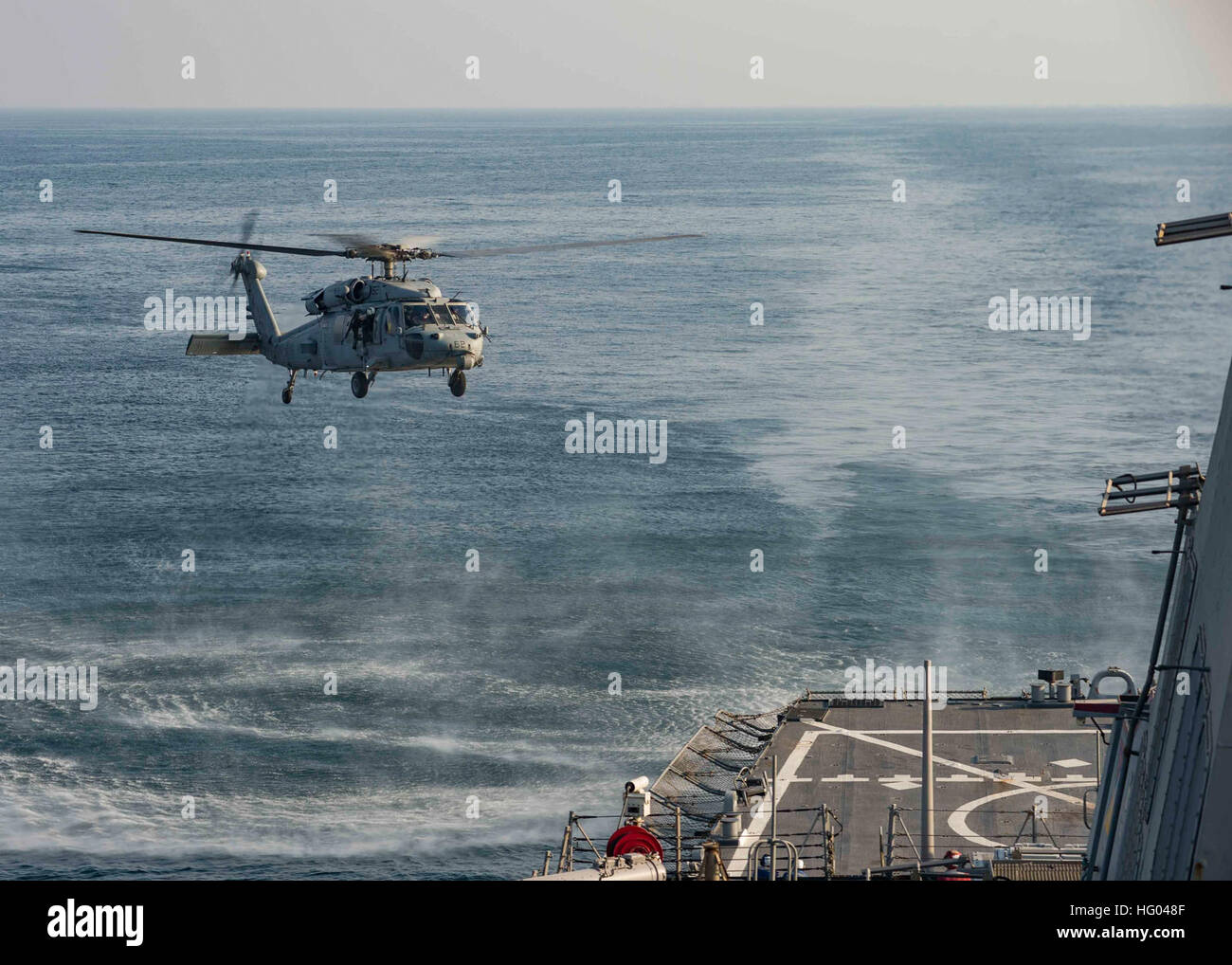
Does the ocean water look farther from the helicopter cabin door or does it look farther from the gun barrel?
the gun barrel

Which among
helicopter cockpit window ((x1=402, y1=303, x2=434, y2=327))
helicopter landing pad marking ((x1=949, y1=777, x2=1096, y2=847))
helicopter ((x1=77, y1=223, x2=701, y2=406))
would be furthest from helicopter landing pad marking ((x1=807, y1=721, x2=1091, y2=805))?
helicopter cockpit window ((x1=402, y1=303, x2=434, y2=327))

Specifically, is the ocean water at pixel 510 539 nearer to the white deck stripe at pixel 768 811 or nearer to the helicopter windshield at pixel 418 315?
the helicopter windshield at pixel 418 315

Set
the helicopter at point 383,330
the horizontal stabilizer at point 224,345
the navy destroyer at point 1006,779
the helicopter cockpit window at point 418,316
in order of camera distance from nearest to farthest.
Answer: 1. the navy destroyer at point 1006,779
2. the helicopter at point 383,330
3. the helicopter cockpit window at point 418,316
4. the horizontal stabilizer at point 224,345

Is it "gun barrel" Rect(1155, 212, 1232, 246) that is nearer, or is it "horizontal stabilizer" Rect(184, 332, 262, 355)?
"gun barrel" Rect(1155, 212, 1232, 246)

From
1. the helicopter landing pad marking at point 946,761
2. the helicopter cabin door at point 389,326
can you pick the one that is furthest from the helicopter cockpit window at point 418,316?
the helicopter landing pad marking at point 946,761

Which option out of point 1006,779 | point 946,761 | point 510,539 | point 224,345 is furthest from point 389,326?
point 510,539

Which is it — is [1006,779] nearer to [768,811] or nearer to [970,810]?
[970,810]

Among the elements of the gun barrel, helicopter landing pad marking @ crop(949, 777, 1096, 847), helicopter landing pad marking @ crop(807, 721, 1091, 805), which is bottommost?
helicopter landing pad marking @ crop(949, 777, 1096, 847)
